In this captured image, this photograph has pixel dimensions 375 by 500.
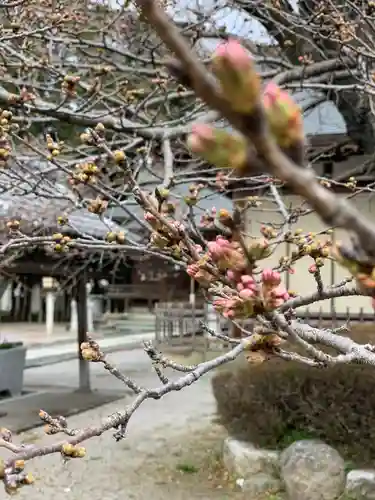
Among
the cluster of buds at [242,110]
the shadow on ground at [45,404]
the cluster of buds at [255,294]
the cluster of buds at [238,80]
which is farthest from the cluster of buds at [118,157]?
the shadow on ground at [45,404]

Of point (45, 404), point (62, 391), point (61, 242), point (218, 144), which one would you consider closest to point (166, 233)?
point (61, 242)

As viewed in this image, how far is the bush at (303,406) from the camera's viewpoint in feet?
18.0

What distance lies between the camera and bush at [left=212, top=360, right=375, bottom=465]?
548 centimetres

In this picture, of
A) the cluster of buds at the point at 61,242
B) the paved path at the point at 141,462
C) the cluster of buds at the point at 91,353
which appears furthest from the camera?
the paved path at the point at 141,462

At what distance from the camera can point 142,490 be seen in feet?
18.7

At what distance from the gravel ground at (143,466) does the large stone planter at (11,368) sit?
193 centimetres

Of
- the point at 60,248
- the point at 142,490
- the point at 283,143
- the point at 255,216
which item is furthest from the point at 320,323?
the point at 283,143

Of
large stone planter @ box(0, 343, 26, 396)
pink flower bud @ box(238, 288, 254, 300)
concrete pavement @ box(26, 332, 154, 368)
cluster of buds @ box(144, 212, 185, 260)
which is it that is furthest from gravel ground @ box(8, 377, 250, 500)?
concrete pavement @ box(26, 332, 154, 368)

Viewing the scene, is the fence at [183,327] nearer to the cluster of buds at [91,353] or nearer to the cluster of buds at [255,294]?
the cluster of buds at [91,353]

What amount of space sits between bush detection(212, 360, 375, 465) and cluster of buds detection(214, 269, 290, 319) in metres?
4.22

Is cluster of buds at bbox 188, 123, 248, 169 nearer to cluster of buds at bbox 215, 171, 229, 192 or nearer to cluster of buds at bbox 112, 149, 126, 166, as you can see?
cluster of buds at bbox 112, 149, 126, 166

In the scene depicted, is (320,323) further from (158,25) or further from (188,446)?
(158,25)

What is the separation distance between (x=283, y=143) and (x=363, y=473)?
199 inches

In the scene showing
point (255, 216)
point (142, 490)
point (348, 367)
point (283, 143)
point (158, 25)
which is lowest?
point (142, 490)
